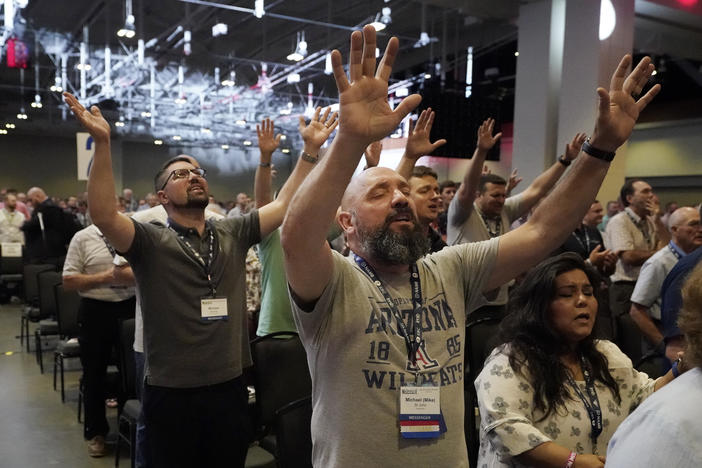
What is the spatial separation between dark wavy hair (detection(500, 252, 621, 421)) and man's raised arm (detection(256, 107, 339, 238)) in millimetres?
980

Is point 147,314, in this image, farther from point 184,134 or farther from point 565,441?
point 184,134

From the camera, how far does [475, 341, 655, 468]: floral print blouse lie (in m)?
1.99

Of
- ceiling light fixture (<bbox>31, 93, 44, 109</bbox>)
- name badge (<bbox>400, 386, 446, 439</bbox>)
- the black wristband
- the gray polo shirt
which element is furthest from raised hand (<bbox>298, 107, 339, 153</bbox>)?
ceiling light fixture (<bbox>31, 93, 44, 109</bbox>)

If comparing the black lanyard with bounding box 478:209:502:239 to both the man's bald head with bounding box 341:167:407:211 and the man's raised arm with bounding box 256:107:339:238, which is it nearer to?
the man's raised arm with bounding box 256:107:339:238

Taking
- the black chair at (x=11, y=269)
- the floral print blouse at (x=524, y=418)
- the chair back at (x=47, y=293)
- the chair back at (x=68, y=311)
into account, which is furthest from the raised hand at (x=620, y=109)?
the black chair at (x=11, y=269)

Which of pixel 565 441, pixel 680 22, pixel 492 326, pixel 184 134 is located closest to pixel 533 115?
pixel 680 22

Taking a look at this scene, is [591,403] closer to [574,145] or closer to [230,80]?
[574,145]

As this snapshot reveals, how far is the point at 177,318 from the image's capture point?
2438 millimetres

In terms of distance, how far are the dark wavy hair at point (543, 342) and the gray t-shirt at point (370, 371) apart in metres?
0.57

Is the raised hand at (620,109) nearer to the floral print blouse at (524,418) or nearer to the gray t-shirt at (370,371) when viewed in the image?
the gray t-shirt at (370,371)

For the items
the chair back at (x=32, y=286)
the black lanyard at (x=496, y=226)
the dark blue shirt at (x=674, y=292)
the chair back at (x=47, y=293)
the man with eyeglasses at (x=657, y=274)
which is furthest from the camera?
the chair back at (x=32, y=286)

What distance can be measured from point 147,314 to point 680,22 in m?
9.46

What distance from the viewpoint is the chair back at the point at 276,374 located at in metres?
3.02

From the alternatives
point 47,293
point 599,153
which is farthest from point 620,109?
point 47,293
